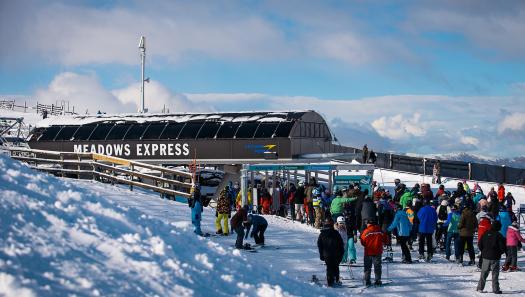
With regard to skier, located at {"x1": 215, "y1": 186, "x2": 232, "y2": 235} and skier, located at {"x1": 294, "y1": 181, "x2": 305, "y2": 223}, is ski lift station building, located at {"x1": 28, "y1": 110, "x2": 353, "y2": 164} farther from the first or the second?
skier, located at {"x1": 215, "y1": 186, "x2": 232, "y2": 235}

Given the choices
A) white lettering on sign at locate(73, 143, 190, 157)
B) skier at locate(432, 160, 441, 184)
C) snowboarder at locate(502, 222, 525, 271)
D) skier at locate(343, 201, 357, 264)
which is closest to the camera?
skier at locate(343, 201, 357, 264)

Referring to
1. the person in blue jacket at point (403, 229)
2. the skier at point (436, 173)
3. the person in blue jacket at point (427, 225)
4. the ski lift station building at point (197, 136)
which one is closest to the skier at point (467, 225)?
the person in blue jacket at point (427, 225)

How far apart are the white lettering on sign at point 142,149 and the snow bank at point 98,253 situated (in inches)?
855

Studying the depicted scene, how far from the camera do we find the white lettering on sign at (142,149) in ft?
108

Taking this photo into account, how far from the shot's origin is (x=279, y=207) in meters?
25.0

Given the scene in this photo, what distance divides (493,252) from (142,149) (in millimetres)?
22350

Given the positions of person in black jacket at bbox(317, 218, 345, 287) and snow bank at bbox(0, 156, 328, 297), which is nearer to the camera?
snow bank at bbox(0, 156, 328, 297)

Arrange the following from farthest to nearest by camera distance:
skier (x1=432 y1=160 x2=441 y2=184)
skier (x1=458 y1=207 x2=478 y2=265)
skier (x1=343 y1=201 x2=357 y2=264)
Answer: skier (x1=432 y1=160 x2=441 y2=184), skier (x1=458 y1=207 x2=478 y2=265), skier (x1=343 y1=201 x2=357 y2=264)

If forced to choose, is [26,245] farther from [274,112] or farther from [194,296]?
[274,112]

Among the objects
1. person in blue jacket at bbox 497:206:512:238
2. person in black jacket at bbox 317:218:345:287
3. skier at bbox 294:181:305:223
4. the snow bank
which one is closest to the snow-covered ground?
the snow bank

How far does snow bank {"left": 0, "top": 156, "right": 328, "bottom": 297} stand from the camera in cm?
762

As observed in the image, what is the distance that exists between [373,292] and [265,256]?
3.33m

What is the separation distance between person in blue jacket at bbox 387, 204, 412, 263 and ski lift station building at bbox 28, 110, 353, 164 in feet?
44.2

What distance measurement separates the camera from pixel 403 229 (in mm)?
17000
